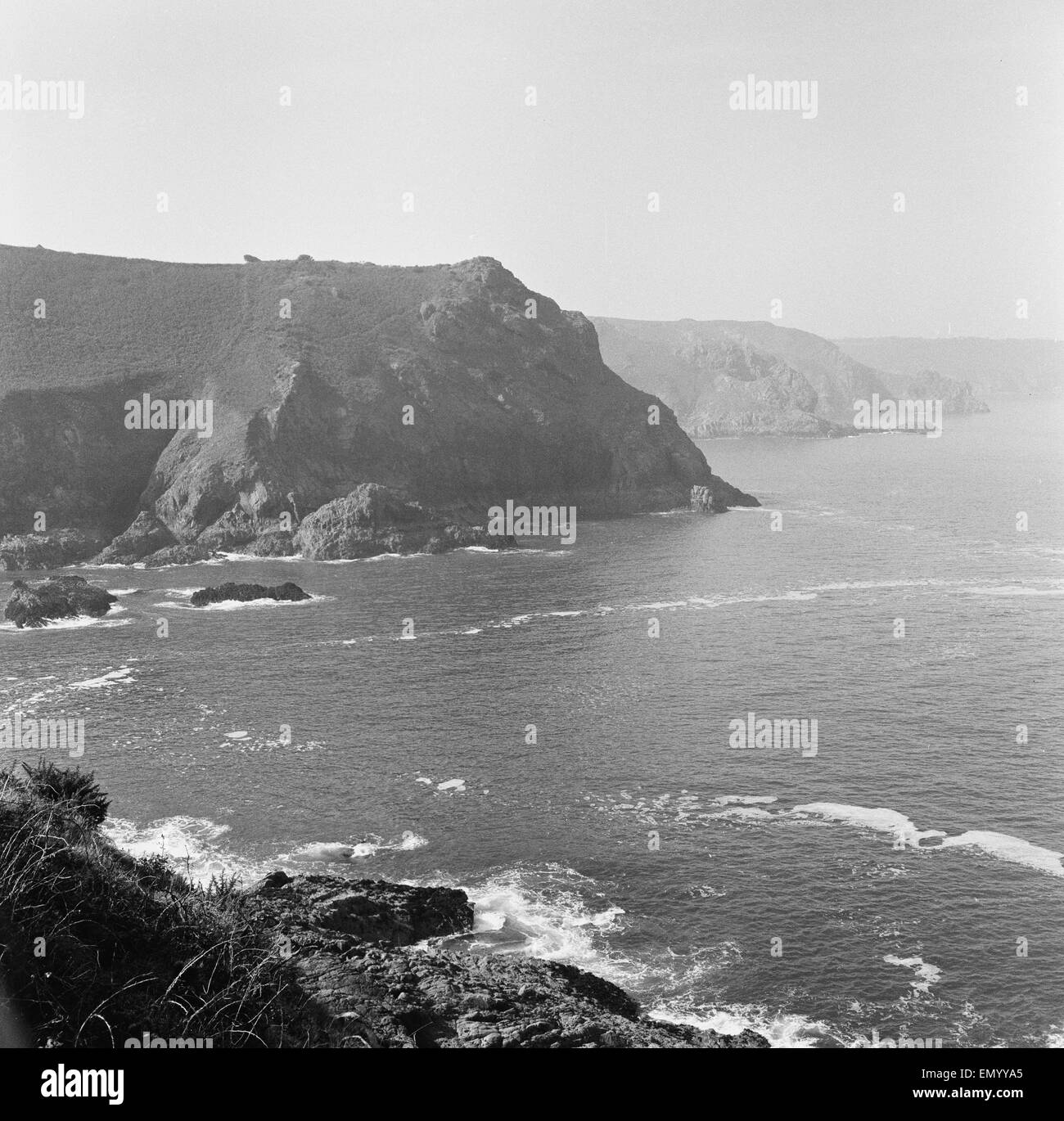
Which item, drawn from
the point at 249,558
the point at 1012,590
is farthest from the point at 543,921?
the point at 249,558

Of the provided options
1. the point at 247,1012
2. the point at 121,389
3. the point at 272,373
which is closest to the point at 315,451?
the point at 272,373

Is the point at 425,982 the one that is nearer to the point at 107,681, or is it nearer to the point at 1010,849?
the point at 1010,849

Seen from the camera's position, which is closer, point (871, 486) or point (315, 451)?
point (315, 451)

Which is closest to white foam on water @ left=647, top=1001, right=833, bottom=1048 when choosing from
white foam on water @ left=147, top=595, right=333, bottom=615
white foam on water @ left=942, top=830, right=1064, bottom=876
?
white foam on water @ left=942, top=830, right=1064, bottom=876

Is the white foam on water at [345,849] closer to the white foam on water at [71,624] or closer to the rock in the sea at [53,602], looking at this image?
the white foam on water at [71,624]

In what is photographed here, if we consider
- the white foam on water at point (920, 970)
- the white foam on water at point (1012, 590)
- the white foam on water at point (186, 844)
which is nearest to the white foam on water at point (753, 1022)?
the white foam on water at point (920, 970)
